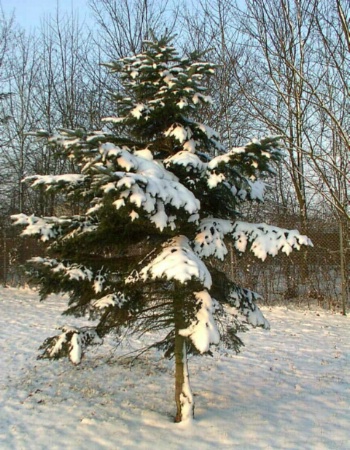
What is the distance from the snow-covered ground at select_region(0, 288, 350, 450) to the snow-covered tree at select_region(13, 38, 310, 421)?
495 millimetres

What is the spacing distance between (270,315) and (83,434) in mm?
6240

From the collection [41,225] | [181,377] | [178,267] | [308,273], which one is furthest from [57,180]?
[308,273]

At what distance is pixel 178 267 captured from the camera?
3242mm

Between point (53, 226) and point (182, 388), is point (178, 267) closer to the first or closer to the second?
point (53, 226)

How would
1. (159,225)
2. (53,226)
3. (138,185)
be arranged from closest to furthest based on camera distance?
1. (138,185)
2. (159,225)
3. (53,226)

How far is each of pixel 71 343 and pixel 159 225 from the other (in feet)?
4.67

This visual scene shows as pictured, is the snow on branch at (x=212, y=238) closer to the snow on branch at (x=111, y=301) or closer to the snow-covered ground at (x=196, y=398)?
the snow on branch at (x=111, y=301)

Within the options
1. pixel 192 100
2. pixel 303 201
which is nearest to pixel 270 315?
pixel 303 201

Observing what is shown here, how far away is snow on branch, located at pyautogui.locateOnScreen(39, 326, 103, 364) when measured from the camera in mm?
3811

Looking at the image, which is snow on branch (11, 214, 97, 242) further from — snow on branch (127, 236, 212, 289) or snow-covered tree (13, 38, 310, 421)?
snow on branch (127, 236, 212, 289)

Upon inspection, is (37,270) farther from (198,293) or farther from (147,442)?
(147,442)

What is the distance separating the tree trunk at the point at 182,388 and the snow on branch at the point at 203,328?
2.28 ft

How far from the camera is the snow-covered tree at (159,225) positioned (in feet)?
11.6

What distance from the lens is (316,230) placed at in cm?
977
